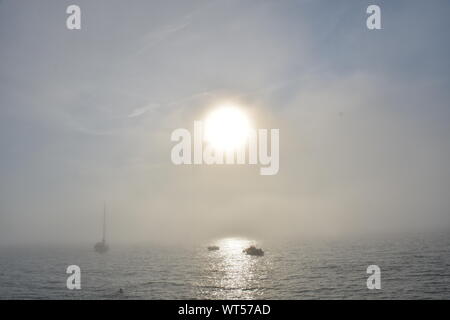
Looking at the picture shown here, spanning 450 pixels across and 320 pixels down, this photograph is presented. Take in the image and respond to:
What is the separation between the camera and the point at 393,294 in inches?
1734
